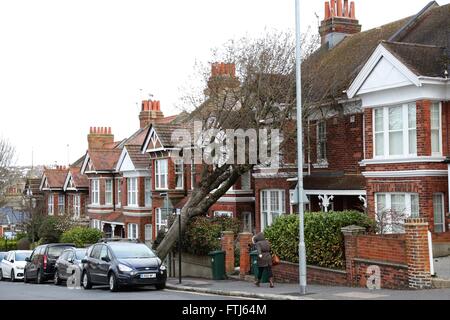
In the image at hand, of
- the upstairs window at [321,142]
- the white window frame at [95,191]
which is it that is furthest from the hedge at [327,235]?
the white window frame at [95,191]

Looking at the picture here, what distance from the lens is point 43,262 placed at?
28375 millimetres

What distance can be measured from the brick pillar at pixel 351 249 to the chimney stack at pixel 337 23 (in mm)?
17841

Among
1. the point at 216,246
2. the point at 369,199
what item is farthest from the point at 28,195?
the point at 369,199

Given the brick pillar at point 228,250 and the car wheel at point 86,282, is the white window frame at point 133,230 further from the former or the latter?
the car wheel at point 86,282

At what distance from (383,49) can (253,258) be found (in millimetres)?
8646

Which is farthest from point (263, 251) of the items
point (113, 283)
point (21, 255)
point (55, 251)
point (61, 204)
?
point (61, 204)

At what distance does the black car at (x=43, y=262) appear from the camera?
2827 centimetres

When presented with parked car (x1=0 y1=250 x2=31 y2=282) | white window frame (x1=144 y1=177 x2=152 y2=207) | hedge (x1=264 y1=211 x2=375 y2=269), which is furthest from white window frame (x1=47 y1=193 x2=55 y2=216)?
hedge (x1=264 y1=211 x2=375 y2=269)

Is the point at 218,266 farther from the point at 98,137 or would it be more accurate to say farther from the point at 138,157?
the point at 98,137

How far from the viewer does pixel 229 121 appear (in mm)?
26422

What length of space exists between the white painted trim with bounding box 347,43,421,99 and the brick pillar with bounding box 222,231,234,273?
23.1ft

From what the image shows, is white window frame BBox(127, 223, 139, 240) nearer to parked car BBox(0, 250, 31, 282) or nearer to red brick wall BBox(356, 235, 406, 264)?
parked car BBox(0, 250, 31, 282)

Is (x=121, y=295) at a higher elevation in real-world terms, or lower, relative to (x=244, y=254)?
lower

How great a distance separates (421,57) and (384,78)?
1442 mm
